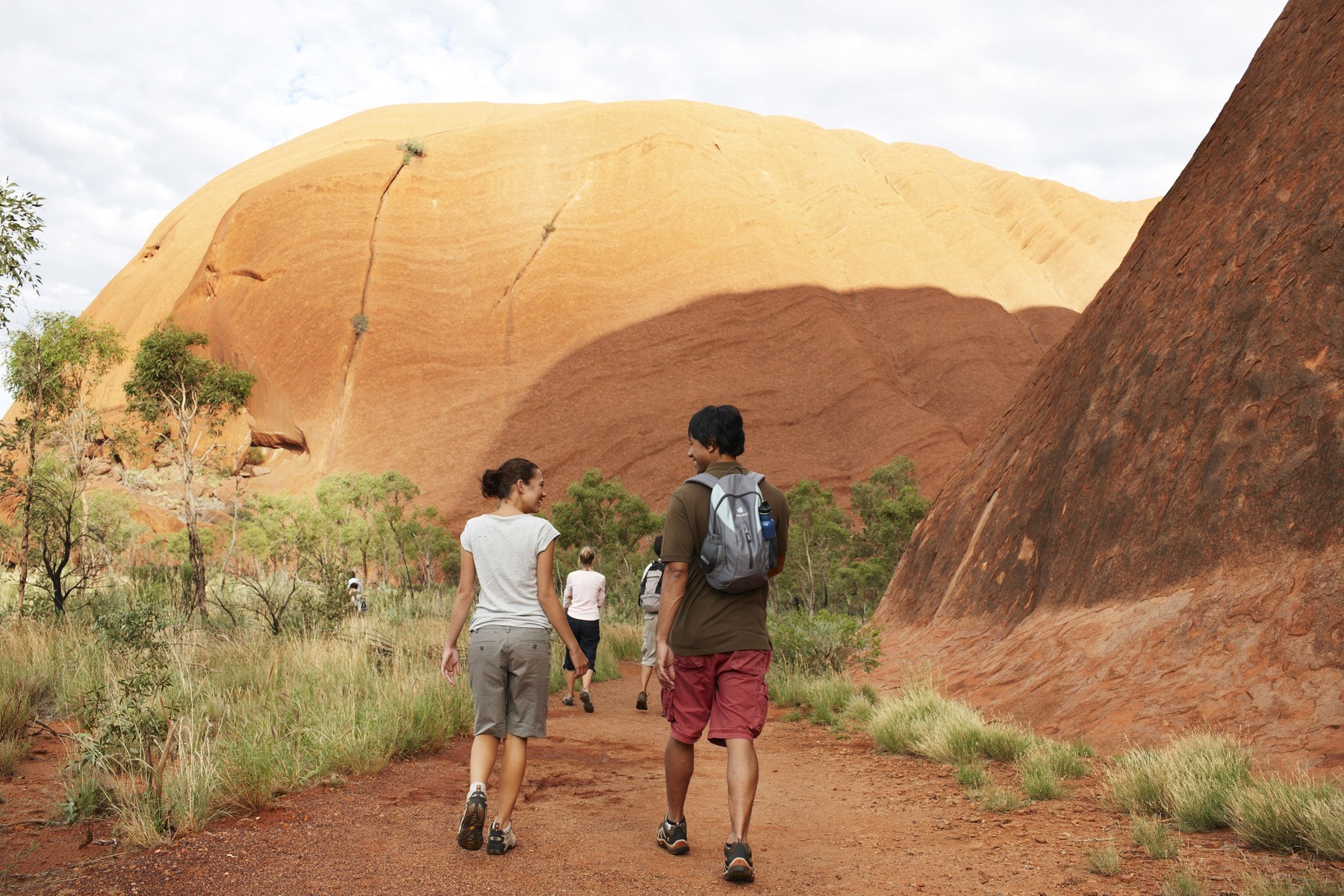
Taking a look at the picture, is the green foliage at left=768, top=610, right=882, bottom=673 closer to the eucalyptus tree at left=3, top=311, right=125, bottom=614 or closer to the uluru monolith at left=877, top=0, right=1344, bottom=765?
the uluru monolith at left=877, top=0, right=1344, bottom=765

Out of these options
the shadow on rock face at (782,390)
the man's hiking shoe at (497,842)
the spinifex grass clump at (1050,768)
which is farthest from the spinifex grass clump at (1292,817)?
the shadow on rock face at (782,390)

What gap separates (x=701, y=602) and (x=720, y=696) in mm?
427

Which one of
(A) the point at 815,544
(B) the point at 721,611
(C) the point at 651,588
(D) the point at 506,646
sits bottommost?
(A) the point at 815,544

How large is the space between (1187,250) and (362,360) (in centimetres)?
3847

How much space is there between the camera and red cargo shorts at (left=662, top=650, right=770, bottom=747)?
4137 millimetres

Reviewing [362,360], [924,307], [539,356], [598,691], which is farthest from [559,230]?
[598,691]

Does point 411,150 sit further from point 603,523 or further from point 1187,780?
point 1187,780

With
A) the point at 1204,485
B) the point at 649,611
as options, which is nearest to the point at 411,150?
the point at 649,611

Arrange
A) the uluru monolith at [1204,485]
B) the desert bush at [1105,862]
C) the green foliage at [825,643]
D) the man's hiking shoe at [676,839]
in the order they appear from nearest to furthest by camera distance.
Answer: the desert bush at [1105,862]
the man's hiking shoe at [676,839]
the uluru monolith at [1204,485]
the green foliage at [825,643]

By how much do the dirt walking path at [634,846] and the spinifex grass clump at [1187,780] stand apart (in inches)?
5.0

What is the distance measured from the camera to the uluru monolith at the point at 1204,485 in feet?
20.2

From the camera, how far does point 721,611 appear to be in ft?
13.8

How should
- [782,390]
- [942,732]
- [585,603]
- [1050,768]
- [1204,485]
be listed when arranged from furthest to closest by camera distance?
1. [782,390]
2. [585,603]
3. [1204,485]
4. [942,732]
5. [1050,768]

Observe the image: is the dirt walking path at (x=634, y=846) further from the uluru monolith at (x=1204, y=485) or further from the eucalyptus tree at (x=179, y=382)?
the eucalyptus tree at (x=179, y=382)
